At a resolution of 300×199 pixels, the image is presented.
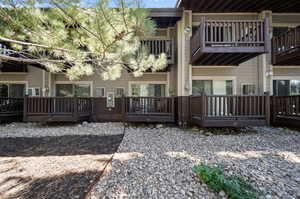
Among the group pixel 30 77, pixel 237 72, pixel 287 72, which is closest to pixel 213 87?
pixel 237 72

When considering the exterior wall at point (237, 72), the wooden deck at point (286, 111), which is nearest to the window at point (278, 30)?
the exterior wall at point (237, 72)

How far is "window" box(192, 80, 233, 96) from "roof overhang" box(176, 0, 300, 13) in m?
3.36

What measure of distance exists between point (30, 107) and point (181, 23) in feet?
25.5

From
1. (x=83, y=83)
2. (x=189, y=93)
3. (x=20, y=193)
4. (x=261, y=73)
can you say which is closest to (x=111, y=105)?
(x=83, y=83)

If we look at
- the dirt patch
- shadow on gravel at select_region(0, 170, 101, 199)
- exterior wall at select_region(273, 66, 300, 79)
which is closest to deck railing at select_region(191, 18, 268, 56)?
exterior wall at select_region(273, 66, 300, 79)

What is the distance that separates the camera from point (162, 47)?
729 cm

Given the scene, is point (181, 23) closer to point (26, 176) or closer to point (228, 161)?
point (228, 161)

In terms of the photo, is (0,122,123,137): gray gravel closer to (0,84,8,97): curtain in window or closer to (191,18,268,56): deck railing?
(0,84,8,97): curtain in window

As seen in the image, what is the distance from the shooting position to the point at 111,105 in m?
7.97

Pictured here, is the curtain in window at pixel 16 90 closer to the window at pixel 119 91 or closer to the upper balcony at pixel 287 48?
the window at pixel 119 91

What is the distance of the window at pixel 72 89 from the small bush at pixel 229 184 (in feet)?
25.0

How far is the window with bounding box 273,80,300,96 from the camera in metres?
7.47

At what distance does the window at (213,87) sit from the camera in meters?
7.55

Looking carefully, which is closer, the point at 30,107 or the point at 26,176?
the point at 26,176
